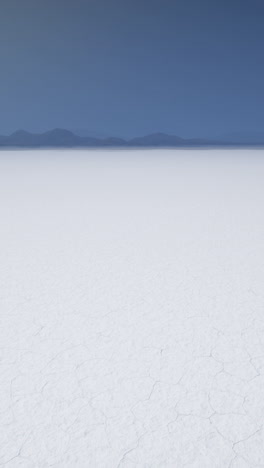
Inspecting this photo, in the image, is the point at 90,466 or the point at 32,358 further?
the point at 32,358

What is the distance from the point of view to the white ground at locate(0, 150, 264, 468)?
117cm

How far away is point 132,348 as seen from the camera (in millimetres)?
1647


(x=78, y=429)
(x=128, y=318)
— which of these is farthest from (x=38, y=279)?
(x=78, y=429)

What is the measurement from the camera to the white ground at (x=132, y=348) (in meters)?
1.17

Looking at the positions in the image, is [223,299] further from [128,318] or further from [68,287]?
[68,287]

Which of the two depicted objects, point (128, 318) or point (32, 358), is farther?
point (128, 318)

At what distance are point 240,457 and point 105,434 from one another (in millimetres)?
382

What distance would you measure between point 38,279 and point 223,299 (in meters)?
1.06

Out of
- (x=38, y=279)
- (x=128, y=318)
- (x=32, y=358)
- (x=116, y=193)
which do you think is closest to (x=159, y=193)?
(x=116, y=193)

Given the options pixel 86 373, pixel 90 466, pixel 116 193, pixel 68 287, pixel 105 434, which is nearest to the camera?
pixel 90 466

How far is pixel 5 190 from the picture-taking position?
6.41 m

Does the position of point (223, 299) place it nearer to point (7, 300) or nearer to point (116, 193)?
point (7, 300)

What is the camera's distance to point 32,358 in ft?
5.18

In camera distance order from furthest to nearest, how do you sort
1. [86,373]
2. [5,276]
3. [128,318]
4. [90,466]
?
[5,276] → [128,318] → [86,373] → [90,466]
